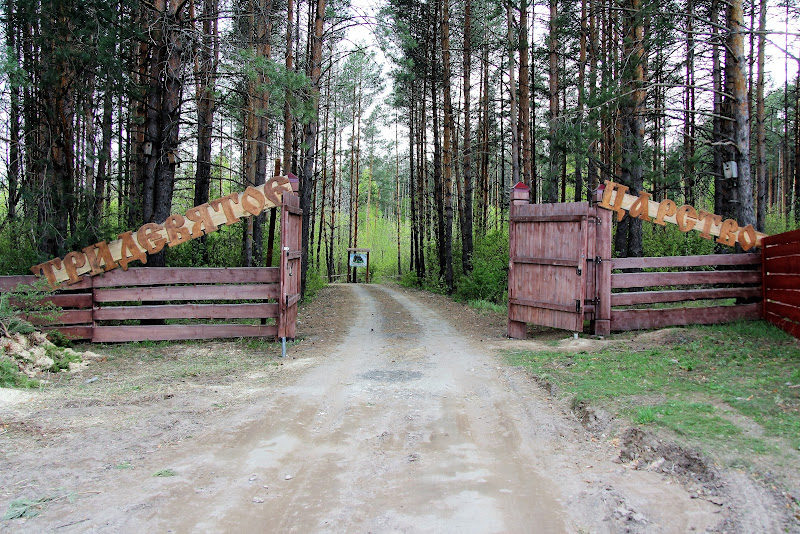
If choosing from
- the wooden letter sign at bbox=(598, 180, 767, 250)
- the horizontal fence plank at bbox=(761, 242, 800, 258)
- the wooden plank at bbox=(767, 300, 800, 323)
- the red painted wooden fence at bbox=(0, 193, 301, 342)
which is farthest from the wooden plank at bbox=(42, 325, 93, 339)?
the horizontal fence plank at bbox=(761, 242, 800, 258)

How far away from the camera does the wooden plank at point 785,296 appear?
8.38m

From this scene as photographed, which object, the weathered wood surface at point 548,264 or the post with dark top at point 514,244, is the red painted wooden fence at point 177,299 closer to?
the post with dark top at point 514,244

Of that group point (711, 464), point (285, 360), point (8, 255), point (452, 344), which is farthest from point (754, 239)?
point (8, 255)

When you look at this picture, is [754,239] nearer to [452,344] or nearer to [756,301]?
[756,301]

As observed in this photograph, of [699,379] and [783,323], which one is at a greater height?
[783,323]

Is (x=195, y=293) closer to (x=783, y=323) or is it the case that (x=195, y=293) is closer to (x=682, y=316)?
(x=682, y=316)

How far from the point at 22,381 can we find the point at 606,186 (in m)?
9.59

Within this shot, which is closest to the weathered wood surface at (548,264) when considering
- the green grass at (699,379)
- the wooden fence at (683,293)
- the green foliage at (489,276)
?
the wooden fence at (683,293)

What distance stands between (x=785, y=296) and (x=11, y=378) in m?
11.9

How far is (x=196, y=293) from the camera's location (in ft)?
31.5

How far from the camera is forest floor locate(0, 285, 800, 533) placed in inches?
127

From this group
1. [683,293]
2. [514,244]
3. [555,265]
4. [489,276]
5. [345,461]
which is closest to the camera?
[345,461]

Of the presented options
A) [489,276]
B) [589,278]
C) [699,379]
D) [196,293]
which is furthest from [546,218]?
[489,276]

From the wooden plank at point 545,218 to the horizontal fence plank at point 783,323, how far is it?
373 cm
